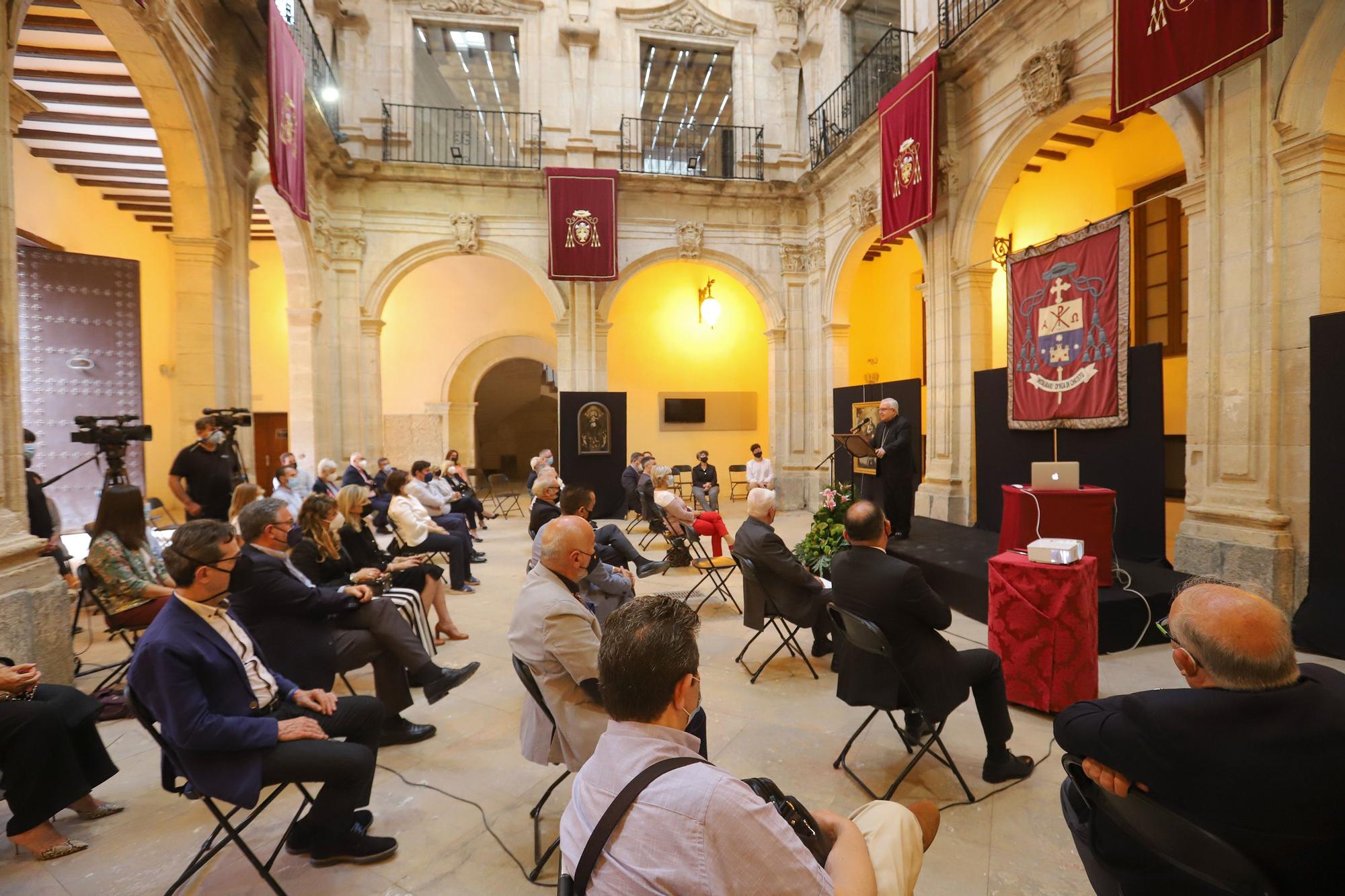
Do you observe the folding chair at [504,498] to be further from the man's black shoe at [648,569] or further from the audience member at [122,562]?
the audience member at [122,562]

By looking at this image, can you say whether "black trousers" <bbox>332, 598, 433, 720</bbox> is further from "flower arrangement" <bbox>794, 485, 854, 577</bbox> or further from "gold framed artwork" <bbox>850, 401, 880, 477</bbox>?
"gold framed artwork" <bbox>850, 401, 880, 477</bbox>

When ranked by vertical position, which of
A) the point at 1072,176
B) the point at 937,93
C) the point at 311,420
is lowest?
the point at 311,420

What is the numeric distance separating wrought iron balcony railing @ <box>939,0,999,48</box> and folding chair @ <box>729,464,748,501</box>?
8.18 m

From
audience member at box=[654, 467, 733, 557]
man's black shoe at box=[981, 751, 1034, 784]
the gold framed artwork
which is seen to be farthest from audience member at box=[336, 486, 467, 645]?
the gold framed artwork

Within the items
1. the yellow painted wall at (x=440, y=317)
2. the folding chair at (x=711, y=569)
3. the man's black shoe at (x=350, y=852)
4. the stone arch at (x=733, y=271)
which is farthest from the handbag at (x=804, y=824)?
the yellow painted wall at (x=440, y=317)

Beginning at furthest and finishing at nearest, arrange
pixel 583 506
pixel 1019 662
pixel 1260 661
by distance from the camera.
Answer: pixel 583 506, pixel 1019 662, pixel 1260 661

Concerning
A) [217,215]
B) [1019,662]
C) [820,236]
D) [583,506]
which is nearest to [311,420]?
[217,215]

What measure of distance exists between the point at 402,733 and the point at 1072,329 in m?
6.68

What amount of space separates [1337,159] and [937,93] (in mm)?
4238

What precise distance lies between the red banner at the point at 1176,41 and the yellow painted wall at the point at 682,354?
8629 mm

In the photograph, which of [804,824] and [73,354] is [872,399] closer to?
[804,824]

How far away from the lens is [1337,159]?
427 cm

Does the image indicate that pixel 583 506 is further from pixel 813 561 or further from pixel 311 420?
pixel 311 420

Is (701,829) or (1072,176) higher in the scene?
(1072,176)
